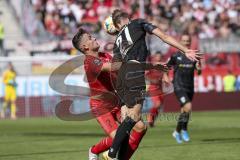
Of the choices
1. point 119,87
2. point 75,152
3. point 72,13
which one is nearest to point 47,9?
point 72,13

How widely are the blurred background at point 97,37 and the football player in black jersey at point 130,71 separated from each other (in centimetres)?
1496

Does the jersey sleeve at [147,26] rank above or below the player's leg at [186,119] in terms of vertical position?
above

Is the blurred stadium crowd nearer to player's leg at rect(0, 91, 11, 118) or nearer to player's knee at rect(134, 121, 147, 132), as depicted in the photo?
player's leg at rect(0, 91, 11, 118)

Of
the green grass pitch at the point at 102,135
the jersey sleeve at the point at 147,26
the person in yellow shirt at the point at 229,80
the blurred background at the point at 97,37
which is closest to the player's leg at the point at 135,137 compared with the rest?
the jersey sleeve at the point at 147,26

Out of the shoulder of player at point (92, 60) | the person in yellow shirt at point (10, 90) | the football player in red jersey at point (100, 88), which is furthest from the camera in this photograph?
the person in yellow shirt at point (10, 90)

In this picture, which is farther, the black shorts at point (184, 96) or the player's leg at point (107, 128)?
the black shorts at point (184, 96)

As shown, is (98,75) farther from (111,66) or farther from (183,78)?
(183,78)

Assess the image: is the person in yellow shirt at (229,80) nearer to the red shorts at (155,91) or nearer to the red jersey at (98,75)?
the red shorts at (155,91)

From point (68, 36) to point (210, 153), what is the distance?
18.4 metres

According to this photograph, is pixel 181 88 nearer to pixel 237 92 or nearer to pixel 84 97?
pixel 84 97

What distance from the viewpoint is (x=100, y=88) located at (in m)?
10.5

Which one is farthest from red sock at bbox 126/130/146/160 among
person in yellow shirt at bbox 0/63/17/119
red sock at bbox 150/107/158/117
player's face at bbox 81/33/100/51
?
person in yellow shirt at bbox 0/63/17/119

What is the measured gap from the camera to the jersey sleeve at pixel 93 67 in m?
9.94

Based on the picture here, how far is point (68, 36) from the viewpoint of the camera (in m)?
30.4
